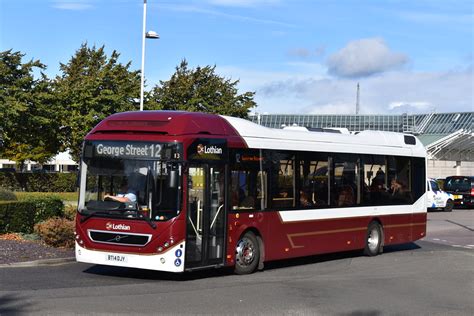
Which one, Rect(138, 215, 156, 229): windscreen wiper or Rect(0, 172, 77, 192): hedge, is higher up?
Rect(0, 172, 77, 192): hedge

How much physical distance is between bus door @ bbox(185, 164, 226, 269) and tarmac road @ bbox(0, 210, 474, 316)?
47 cm

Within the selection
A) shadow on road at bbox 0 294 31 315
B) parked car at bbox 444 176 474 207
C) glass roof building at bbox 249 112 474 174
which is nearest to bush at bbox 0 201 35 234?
shadow on road at bbox 0 294 31 315

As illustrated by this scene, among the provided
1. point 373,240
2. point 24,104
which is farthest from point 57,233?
point 24,104

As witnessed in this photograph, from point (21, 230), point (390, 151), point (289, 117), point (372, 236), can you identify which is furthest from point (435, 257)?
point (289, 117)

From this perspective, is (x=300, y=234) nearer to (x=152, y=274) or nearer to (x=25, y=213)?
(x=152, y=274)

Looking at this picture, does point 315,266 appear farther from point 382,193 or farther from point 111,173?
point 111,173

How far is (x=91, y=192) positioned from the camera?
40.8 ft

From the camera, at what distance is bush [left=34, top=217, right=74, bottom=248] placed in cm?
1552

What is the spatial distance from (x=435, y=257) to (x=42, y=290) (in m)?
10.1

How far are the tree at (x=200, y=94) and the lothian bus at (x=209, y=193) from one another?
31.9m

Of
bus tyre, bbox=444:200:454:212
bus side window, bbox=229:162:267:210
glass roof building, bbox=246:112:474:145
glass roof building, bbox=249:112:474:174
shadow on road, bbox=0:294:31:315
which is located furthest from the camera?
glass roof building, bbox=246:112:474:145

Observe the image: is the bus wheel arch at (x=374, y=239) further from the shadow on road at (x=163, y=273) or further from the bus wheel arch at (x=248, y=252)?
the bus wheel arch at (x=248, y=252)

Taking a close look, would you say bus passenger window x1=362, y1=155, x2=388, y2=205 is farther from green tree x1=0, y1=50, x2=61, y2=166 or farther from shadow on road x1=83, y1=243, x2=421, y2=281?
green tree x1=0, y1=50, x2=61, y2=166

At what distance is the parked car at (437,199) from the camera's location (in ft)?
125
